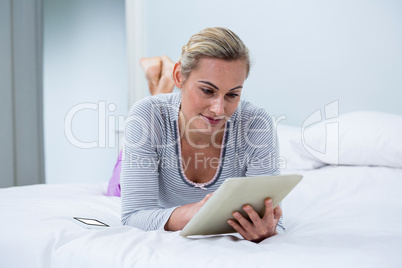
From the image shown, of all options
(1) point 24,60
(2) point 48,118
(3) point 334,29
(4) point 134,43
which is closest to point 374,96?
(3) point 334,29

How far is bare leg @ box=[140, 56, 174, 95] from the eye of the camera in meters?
2.70

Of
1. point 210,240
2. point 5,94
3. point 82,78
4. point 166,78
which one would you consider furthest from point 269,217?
point 82,78

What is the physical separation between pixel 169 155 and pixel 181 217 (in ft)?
0.73

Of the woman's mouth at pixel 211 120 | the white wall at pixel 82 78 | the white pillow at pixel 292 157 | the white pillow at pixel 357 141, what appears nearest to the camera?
the woman's mouth at pixel 211 120

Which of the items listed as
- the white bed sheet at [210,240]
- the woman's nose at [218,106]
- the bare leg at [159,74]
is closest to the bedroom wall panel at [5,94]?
the bare leg at [159,74]

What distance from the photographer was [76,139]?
336 centimetres

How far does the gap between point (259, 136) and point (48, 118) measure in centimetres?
255

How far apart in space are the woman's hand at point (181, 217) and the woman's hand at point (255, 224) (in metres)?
0.11

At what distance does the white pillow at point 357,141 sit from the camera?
1666 mm

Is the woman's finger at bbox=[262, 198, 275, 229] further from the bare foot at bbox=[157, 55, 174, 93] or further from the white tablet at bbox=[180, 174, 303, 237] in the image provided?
the bare foot at bbox=[157, 55, 174, 93]

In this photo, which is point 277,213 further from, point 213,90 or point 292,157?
point 292,157

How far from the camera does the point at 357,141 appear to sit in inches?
68.0

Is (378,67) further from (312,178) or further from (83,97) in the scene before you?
(83,97)

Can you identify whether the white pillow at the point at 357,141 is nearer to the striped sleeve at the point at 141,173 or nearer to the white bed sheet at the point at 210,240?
the white bed sheet at the point at 210,240
